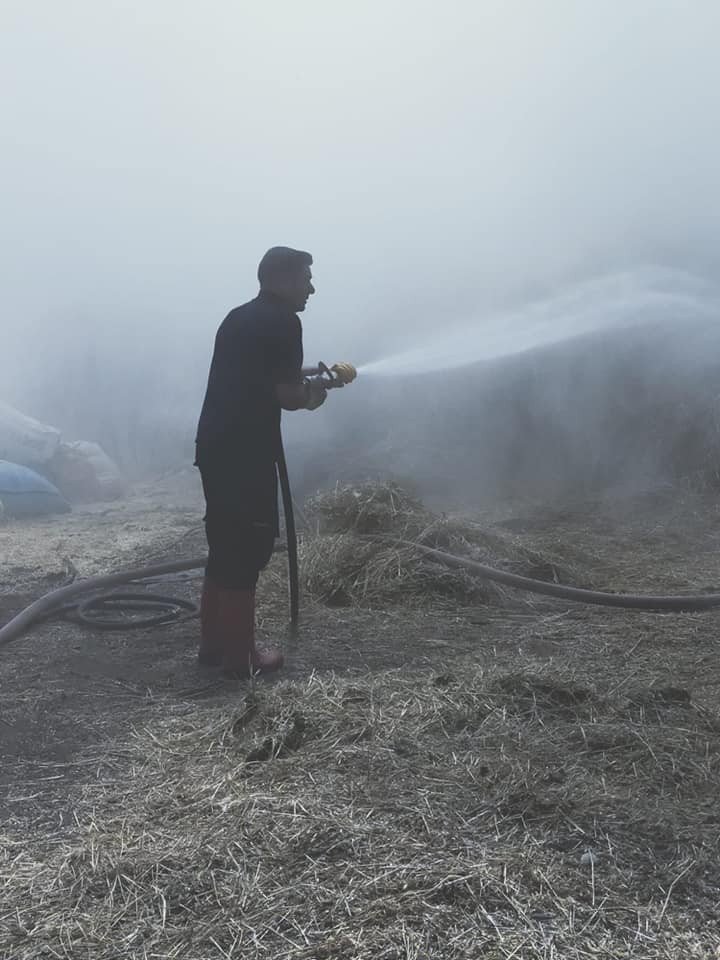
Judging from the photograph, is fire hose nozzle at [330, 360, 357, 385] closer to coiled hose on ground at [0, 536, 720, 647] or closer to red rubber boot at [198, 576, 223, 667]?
coiled hose on ground at [0, 536, 720, 647]

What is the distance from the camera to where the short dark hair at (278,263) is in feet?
12.5

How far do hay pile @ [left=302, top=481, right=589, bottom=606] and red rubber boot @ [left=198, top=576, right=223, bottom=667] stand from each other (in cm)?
109

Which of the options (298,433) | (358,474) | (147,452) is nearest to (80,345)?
(147,452)

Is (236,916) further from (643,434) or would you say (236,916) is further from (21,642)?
(643,434)

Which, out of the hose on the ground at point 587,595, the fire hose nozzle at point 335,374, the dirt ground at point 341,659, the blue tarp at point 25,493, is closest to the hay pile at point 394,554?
the hose on the ground at point 587,595

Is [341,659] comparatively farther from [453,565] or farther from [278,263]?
[278,263]

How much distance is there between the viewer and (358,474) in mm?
8539

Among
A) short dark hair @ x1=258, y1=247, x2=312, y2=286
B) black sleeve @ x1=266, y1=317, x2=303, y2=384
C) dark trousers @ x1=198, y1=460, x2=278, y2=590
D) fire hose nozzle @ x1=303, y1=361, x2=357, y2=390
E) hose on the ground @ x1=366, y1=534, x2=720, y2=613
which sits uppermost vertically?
short dark hair @ x1=258, y1=247, x2=312, y2=286

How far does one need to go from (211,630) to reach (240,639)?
8.6 inches

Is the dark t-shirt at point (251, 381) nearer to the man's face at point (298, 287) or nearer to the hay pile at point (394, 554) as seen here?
the man's face at point (298, 287)

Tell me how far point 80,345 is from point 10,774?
11552 mm

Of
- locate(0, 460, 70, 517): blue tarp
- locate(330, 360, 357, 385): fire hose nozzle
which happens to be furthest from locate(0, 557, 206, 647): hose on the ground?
locate(0, 460, 70, 517): blue tarp

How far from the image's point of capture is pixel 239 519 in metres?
3.73

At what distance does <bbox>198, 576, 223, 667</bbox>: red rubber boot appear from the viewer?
12.8 feet
